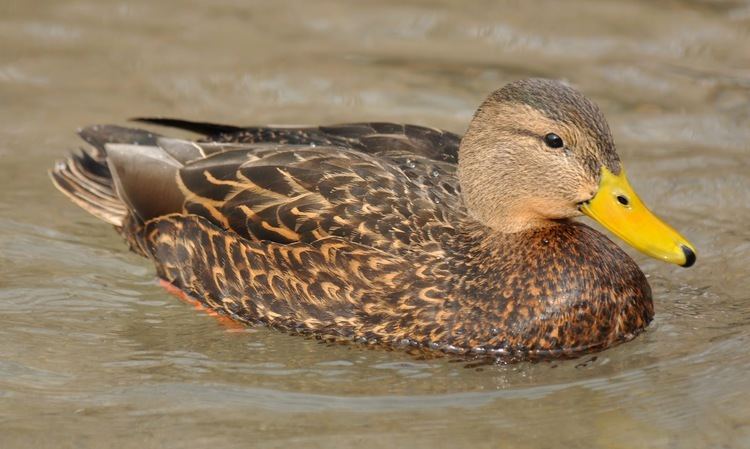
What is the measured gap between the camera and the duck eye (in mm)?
7574

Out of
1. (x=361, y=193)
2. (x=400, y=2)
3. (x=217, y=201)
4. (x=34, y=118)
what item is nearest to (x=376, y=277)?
(x=361, y=193)

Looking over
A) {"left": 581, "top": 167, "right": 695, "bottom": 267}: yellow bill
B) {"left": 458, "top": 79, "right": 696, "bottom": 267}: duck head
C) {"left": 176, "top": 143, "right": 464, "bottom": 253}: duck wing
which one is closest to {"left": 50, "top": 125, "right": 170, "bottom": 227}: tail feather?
{"left": 176, "top": 143, "right": 464, "bottom": 253}: duck wing

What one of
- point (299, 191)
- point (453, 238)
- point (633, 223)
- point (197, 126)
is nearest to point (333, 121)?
point (197, 126)

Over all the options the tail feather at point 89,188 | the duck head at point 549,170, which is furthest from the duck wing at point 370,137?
the duck head at point 549,170

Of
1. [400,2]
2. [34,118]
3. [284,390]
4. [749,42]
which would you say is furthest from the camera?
[400,2]

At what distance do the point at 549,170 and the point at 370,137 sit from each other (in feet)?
4.91

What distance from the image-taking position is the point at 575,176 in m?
7.50

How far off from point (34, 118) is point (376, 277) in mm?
4471

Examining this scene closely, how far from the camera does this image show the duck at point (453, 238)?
7555 millimetres

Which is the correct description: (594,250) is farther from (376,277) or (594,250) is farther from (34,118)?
(34,118)

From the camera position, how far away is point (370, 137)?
28.4 ft

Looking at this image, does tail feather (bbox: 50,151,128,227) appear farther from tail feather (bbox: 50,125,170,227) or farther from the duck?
the duck

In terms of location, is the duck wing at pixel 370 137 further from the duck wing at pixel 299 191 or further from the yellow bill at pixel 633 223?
the yellow bill at pixel 633 223

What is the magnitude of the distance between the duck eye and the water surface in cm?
126
